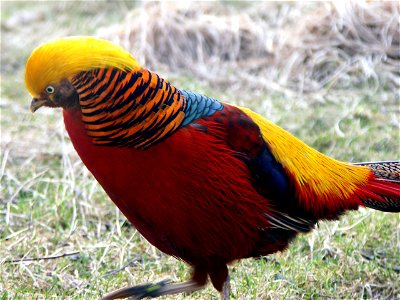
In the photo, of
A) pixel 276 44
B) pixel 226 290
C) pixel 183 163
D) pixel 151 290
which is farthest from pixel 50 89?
pixel 276 44

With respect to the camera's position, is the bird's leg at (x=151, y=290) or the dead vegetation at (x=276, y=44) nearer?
the bird's leg at (x=151, y=290)

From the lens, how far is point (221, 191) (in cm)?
282

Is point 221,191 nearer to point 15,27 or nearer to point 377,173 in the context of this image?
point 377,173

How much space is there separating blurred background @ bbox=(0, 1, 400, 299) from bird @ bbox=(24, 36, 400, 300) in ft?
1.87

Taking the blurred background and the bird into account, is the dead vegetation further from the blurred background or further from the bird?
the bird

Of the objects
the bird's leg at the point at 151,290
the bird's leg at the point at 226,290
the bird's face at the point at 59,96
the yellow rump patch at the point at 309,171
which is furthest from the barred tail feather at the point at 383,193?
the bird's face at the point at 59,96

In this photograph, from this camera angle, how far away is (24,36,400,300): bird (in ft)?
8.46

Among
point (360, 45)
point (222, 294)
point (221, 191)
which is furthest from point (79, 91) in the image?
point (360, 45)

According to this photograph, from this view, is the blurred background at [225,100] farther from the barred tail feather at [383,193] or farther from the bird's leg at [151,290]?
the barred tail feather at [383,193]

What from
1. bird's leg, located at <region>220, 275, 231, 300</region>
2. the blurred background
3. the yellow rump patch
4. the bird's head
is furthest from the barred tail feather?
the bird's head

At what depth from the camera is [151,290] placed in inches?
124

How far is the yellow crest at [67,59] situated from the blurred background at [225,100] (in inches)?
49.2

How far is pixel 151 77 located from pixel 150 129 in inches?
7.5

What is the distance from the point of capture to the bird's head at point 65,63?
254 centimetres
